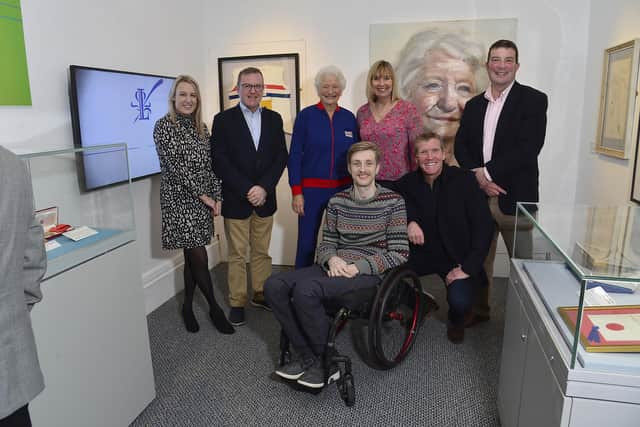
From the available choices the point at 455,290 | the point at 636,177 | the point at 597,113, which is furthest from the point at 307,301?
the point at 597,113

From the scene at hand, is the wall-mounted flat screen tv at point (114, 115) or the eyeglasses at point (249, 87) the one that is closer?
the wall-mounted flat screen tv at point (114, 115)

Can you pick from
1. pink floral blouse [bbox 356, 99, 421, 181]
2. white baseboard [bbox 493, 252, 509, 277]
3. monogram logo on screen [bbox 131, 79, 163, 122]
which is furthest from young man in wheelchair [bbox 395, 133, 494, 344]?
monogram logo on screen [bbox 131, 79, 163, 122]

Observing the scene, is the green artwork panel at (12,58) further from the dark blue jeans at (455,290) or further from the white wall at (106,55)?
the dark blue jeans at (455,290)

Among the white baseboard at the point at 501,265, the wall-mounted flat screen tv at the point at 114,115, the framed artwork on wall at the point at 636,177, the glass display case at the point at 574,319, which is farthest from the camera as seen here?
the white baseboard at the point at 501,265

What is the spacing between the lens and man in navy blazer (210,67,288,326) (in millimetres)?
2916

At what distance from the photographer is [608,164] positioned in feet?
A: 10.0

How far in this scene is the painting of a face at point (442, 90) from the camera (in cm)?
365

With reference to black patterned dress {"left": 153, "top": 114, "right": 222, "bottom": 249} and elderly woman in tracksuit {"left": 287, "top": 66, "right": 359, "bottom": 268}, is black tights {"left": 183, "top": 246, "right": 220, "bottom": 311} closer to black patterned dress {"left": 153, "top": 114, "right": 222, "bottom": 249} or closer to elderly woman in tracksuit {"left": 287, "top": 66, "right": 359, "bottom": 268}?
black patterned dress {"left": 153, "top": 114, "right": 222, "bottom": 249}

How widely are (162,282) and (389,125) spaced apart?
1955mm

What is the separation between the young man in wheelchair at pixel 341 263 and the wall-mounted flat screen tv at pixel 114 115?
3.06 ft

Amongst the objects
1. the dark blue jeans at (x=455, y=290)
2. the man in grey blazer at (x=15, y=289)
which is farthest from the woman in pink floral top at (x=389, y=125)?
the man in grey blazer at (x=15, y=289)

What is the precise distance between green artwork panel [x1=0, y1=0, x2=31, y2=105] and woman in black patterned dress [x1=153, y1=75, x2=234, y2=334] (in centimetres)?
67

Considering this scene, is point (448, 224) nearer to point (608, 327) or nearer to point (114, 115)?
point (608, 327)

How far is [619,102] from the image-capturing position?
2855mm
